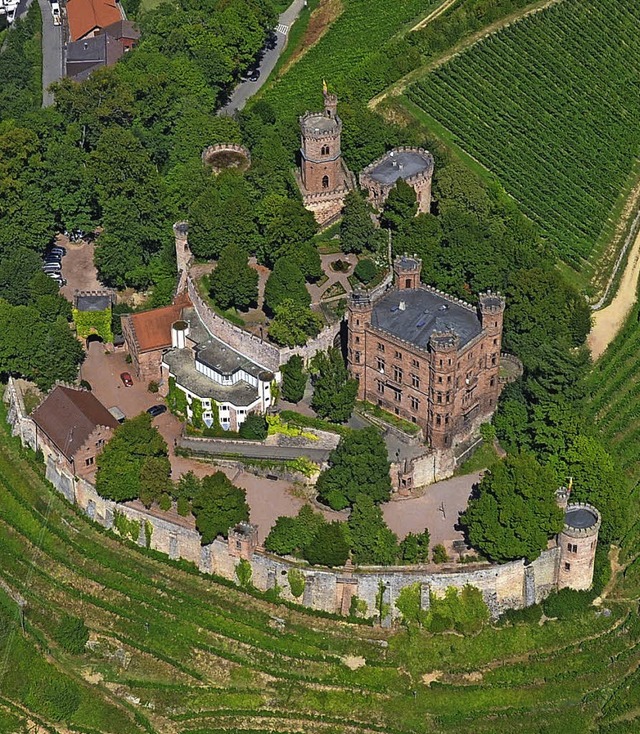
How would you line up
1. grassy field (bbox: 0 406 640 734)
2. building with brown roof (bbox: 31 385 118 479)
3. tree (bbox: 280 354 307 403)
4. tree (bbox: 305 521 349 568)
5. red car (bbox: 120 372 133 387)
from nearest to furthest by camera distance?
grassy field (bbox: 0 406 640 734) → tree (bbox: 305 521 349 568) → building with brown roof (bbox: 31 385 118 479) → tree (bbox: 280 354 307 403) → red car (bbox: 120 372 133 387)

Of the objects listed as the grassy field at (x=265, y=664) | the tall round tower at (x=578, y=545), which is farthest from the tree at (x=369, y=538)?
the tall round tower at (x=578, y=545)

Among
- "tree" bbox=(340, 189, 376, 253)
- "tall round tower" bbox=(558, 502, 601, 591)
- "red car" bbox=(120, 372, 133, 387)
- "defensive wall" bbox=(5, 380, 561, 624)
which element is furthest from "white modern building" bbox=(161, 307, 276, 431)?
"tall round tower" bbox=(558, 502, 601, 591)

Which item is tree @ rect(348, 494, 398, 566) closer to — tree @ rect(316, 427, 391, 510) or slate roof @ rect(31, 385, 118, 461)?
tree @ rect(316, 427, 391, 510)

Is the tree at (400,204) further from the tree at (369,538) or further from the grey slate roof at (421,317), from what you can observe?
the tree at (369,538)

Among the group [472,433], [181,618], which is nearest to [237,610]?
[181,618]

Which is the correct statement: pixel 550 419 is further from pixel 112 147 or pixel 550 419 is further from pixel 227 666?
pixel 112 147
